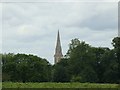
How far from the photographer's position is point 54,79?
43.6 metres

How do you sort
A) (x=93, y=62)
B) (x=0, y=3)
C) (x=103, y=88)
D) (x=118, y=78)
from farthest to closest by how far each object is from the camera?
(x=93, y=62)
(x=118, y=78)
(x=103, y=88)
(x=0, y=3)

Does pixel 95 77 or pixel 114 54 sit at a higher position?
pixel 114 54

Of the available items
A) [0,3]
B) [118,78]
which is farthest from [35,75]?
[0,3]

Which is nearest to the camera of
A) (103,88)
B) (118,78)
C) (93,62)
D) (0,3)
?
(0,3)

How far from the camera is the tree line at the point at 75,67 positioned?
40688mm

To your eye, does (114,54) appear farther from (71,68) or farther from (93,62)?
(71,68)

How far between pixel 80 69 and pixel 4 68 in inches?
375

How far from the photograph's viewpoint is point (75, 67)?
1732 inches

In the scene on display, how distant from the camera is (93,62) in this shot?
43375 mm

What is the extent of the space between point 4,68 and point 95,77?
10.9 m

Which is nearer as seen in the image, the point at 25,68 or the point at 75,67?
the point at 25,68

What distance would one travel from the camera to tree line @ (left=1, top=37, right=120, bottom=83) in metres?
40.7

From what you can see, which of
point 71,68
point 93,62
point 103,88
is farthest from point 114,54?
point 103,88

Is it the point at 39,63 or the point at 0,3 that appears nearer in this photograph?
the point at 0,3
